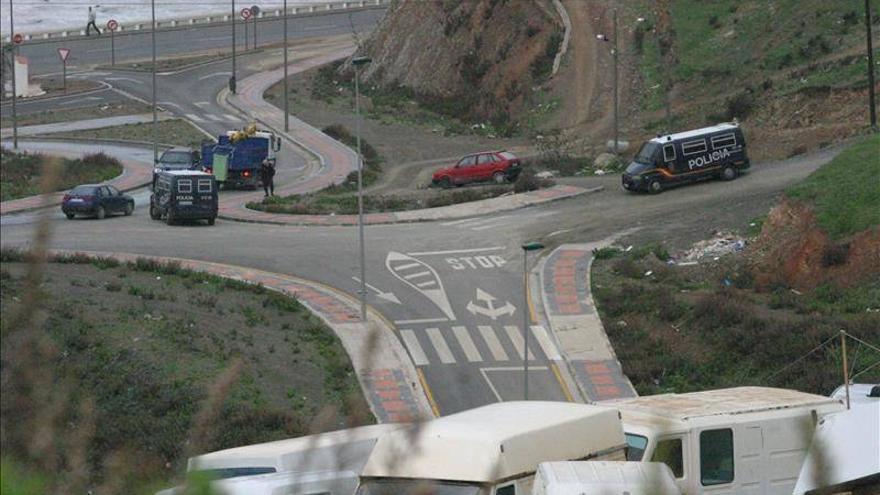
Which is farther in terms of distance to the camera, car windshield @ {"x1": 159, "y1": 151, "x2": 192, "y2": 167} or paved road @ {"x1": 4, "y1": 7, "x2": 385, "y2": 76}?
paved road @ {"x1": 4, "y1": 7, "x2": 385, "y2": 76}

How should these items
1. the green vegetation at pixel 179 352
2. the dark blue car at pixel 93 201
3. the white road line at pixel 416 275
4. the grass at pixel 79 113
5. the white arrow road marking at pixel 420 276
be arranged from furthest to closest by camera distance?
the grass at pixel 79 113
the dark blue car at pixel 93 201
the white road line at pixel 416 275
the white arrow road marking at pixel 420 276
the green vegetation at pixel 179 352

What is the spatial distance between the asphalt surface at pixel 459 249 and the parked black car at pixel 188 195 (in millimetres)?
514

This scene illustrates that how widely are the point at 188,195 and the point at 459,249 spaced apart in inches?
403

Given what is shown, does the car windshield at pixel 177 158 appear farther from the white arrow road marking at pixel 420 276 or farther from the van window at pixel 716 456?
the van window at pixel 716 456

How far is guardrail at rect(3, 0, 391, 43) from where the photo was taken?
11388 cm

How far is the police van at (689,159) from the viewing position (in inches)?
2016

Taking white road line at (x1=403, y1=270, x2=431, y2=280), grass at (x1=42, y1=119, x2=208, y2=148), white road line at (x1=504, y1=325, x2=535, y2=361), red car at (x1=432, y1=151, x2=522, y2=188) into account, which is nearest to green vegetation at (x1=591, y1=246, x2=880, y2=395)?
white road line at (x1=504, y1=325, x2=535, y2=361)

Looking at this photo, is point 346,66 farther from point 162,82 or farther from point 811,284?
point 811,284

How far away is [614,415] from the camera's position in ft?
57.2

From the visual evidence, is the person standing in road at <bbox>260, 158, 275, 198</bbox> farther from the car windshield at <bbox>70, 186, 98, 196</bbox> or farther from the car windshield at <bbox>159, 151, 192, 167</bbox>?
the car windshield at <bbox>70, 186, 98, 196</bbox>

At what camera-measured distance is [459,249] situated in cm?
4609

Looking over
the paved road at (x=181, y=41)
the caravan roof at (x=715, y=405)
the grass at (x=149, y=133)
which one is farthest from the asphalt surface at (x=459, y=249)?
the paved road at (x=181, y=41)

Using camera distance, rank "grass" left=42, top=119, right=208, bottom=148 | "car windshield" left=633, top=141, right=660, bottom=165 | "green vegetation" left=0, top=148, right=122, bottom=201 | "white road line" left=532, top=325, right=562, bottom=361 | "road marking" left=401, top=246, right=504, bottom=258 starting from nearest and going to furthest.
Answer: "white road line" left=532, top=325, right=562, bottom=361 < "road marking" left=401, top=246, right=504, bottom=258 < "car windshield" left=633, top=141, right=660, bottom=165 < "green vegetation" left=0, top=148, right=122, bottom=201 < "grass" left=42, top=119, right=208, bottom=148

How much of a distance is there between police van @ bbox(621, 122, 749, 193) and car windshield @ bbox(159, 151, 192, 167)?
18.3 metres
